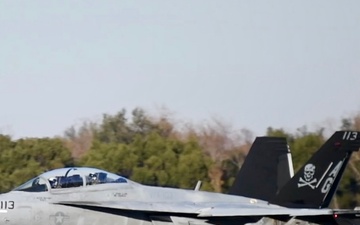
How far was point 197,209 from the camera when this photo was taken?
21.5 m

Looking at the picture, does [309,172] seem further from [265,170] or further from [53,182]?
[53,182]

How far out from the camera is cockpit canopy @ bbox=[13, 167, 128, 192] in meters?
20.8

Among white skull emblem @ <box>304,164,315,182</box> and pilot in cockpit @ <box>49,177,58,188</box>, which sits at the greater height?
white skull emblem @ <box>304,164,315,182</box>

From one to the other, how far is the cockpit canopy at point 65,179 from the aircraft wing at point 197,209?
0.43 metres

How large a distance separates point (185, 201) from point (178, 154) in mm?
24704

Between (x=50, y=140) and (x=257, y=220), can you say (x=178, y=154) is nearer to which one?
(x=50, y=140)

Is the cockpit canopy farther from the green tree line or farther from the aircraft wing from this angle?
the green tree line

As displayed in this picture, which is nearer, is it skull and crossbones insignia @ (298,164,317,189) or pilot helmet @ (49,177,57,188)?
pilot helmet @ (49,177,57,188)

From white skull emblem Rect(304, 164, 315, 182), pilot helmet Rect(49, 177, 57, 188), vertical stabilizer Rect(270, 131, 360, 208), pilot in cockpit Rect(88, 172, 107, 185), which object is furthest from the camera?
white skull emblem Rect(304, 164, 315, 182)

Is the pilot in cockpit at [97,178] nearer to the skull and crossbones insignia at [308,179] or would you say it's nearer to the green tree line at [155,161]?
the skull and crossbones insignia at [308,179]

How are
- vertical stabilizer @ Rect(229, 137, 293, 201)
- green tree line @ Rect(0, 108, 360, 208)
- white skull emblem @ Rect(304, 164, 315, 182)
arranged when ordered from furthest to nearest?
green tree line @ Rect(0, 108, 360, 208), vertical stabilizer @ Rect(229, 137, 293, 201), white skull emblem @ Rect(304, 164, 315, 182)

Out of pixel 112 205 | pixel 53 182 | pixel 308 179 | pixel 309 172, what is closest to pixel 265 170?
pixel 309 172

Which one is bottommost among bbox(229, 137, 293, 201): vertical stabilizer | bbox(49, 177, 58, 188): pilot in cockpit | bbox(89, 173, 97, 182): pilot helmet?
bbox(49, 177, 58, 188): pilot in cockpit

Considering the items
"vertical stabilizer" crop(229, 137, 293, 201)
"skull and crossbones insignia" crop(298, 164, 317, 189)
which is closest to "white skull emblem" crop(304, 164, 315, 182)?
"skull and crossbones insignia" crop(298, 164, 317, 189)
